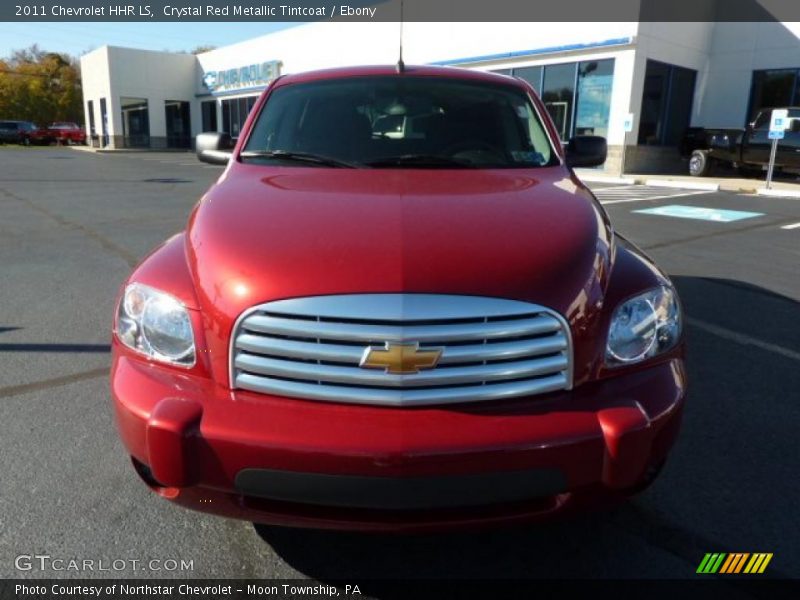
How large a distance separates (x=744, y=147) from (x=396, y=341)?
19586mm

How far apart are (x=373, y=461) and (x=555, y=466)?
1.68 feet

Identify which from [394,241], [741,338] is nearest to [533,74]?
[741,338]

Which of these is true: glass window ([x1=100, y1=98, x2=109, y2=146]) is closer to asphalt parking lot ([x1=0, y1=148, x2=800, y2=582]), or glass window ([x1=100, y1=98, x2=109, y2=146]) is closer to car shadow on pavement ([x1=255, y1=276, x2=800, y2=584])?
asphalt parking lot ([x1=0, y1=148, x2=800, y2=582])

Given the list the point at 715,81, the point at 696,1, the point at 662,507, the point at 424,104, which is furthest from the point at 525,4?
the point at 662,507

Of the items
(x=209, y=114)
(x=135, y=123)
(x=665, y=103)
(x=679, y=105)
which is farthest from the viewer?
(x=135, y=123)

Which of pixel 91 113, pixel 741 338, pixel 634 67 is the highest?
pixel 634 67

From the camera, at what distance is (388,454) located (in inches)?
65.2

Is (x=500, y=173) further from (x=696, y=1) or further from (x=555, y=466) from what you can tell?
(x=696, y=1)

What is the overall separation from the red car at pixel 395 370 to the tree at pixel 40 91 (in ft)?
249

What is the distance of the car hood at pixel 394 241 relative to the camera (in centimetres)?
180

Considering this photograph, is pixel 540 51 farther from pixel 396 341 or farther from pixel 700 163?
pixel 396 341

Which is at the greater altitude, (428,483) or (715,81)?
(715,81)

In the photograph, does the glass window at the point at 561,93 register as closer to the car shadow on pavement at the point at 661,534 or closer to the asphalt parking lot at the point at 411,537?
the asphalt parking lot at the point at 411,537

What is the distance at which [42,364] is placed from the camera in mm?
3738
